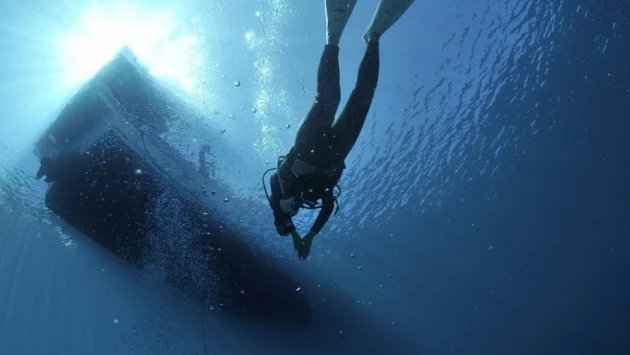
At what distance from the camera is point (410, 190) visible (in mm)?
18312

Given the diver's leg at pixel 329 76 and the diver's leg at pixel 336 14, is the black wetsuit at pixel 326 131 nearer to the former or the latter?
the diver's leg at pixel 329 76

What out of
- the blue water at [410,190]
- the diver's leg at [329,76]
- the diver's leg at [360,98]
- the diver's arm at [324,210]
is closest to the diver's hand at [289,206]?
the diver's arm at [324,210]

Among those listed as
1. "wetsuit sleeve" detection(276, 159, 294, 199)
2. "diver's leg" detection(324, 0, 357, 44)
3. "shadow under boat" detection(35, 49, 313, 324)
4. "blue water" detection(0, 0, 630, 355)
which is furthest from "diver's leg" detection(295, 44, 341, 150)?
"shadow under boat" detection(35, 49, 313, 324)

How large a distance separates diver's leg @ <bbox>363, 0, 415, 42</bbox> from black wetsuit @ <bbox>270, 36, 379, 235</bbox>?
5.6 inches

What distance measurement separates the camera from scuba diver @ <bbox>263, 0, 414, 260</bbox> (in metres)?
4.13

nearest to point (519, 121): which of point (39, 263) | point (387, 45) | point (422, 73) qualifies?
point (422, 73)

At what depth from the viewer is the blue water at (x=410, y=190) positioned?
10.1 metres

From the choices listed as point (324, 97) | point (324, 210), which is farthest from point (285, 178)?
point (324, 97)

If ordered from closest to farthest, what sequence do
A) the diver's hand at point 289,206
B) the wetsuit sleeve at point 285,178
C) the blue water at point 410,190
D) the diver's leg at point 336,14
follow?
the diver's leg at point 336,14, the diver's hand at point 289,206, the wetsuit sleeve at point 285,178, the blue water at point 410,190

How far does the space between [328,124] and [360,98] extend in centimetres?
52

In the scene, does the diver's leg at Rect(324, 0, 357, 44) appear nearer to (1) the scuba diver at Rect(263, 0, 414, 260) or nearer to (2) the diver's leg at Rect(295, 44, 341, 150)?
(1) the scuba diver at Rect(263, 0, 414, 260)

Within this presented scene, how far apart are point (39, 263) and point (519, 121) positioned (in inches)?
1030

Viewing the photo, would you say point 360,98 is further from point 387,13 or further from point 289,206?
point 289,206

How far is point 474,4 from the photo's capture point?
11.0 m
